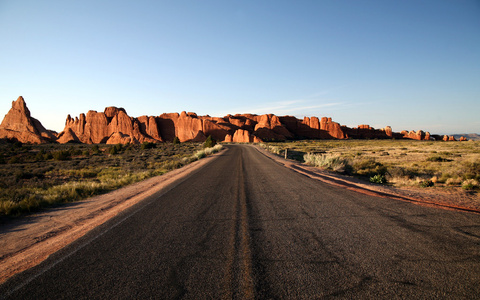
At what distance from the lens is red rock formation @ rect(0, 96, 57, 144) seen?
74000 mm

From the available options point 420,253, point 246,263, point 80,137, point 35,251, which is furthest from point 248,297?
point 80,137

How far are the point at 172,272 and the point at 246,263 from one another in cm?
101

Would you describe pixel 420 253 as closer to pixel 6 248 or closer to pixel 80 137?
pixel 6 248

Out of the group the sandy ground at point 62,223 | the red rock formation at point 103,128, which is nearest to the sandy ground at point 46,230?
the sandy ground at point 62,223

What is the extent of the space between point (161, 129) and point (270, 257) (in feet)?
354

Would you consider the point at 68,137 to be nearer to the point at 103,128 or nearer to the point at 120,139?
the point at 103,128

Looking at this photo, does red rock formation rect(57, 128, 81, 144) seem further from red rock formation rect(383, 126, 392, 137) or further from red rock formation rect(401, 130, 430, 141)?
red rock formation rect(401, 130, 430, 141)

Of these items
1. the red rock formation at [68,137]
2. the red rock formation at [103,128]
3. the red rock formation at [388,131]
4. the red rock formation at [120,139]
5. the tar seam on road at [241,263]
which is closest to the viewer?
the tar seam on road at [241,263]

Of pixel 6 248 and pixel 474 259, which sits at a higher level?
pixel 474 259

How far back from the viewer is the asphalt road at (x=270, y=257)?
8.32 feet

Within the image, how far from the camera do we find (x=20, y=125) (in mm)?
75438

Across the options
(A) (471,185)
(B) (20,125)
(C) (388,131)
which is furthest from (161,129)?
(C) (388,131)

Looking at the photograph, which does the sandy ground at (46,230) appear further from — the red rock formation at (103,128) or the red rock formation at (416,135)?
the red rock formation at (416,135)

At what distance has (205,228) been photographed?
445cm
